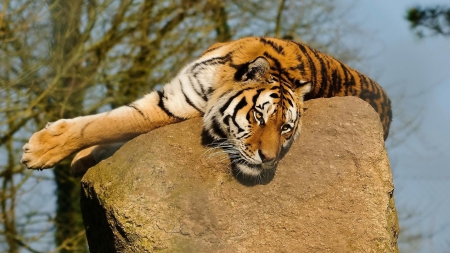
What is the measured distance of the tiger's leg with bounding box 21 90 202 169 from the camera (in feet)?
8.73

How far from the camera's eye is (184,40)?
6129 millimetres

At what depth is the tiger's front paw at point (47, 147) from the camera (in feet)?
8.68

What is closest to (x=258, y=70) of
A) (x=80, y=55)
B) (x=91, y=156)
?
(x=91, y=156)

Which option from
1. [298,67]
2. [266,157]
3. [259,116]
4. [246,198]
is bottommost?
[246,198]

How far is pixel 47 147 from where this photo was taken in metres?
2.66

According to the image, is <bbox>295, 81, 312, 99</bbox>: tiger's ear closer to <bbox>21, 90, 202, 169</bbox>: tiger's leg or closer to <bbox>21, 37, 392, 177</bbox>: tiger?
<bbox>21, 37, 392, 177</bbox>: tiger

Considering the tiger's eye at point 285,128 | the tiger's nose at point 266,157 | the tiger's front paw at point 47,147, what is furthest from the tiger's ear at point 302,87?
the tiger's front paw at point 47,147

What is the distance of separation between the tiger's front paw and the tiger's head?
2.22 feet

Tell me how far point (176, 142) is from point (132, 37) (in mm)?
3582

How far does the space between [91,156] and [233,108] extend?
2.80 ft

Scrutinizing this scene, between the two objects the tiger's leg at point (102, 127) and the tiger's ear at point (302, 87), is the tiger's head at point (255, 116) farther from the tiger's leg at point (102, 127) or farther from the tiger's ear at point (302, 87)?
the tiger's leg at point (102, 127)

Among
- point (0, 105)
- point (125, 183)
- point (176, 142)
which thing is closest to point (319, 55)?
point (176, 142)

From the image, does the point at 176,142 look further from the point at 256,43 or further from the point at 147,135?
the point at 256,43

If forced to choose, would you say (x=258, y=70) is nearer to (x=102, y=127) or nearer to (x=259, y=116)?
(x=259, y=116)
